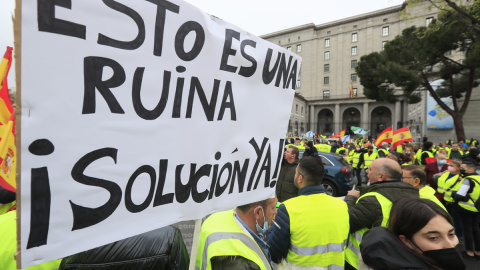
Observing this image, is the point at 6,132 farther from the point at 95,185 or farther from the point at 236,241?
the point at 236,241

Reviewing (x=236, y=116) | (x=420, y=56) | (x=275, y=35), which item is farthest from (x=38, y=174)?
(x=275, y=35)

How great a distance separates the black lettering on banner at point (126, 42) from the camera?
107 centimetres

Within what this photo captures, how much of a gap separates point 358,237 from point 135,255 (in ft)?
6.28

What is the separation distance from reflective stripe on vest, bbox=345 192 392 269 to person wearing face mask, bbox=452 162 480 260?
9.35 ft

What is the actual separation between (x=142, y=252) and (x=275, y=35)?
6056 cm

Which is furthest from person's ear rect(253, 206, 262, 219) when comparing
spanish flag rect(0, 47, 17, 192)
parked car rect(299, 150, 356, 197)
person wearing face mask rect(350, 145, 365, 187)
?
person wearing face mask rect(350, 145, 365, 187)

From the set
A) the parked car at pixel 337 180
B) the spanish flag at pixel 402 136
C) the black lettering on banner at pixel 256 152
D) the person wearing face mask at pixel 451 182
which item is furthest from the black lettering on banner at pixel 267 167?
the spanish flag at pixel 402 136

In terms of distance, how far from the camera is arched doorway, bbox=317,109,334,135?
50.8 meters

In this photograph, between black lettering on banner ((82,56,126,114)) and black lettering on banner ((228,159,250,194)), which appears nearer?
black lettering on banner ((82,56,126,114))

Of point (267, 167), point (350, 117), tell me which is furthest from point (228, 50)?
point (350, 117)

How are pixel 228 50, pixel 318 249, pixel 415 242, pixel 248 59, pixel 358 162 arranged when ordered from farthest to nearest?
1. pixel 358 162
2. pixel 318 249
3. pixel 248 59
4. pixel 228 50
5. pixel 415 242

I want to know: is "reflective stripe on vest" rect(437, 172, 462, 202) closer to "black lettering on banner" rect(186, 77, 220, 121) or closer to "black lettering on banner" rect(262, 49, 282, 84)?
"black lettering on banner" rect(262, 49, 282, 84)

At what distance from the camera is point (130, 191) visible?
1184 millimetres

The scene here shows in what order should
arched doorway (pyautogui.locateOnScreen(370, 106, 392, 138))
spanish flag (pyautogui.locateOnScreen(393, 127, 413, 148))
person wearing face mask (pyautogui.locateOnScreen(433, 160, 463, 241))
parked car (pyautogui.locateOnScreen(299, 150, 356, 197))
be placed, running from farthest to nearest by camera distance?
arched doorway (pyautogui.locateOnScreen(370, 106, 392, 138))
spanish flag (pyautogui.locateOnScreen(393, 127, 413, 148))
parked car (pyautogui.locateOnScreen(299, 150, 356, 197))
person wearing face mask (pyautogui.locateOnScreen(433, 160, 463, 241))
